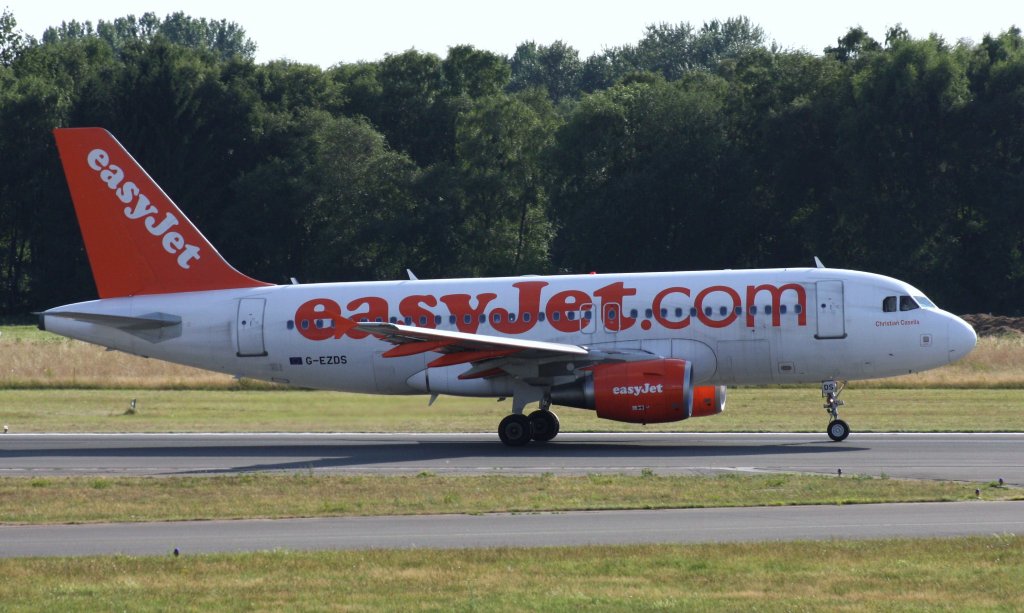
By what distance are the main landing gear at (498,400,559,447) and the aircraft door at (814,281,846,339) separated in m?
6.27

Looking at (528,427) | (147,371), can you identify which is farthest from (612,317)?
(147,371)

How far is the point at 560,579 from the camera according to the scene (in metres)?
15.3

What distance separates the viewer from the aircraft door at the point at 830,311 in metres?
31.0

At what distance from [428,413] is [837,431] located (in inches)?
381

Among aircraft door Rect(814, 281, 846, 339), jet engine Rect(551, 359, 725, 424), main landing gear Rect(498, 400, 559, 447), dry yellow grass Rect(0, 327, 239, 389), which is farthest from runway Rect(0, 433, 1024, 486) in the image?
dry yellow grass Rect(0, 327, 239, 389)

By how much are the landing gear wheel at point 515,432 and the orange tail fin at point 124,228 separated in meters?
8.36

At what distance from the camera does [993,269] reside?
248 ft

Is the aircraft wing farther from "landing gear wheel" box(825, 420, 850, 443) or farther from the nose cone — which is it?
the nose cone

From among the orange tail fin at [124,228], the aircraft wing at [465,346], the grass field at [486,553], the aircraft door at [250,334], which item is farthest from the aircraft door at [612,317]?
the orange tail fin at [124,228]

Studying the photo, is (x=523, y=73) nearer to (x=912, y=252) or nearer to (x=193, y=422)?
(x=912, y=252)

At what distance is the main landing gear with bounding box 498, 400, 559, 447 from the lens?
30.9 metres

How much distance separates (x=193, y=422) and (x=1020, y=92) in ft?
181

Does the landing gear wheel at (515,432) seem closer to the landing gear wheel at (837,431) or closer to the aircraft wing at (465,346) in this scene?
the aircraft wing at (465,346)

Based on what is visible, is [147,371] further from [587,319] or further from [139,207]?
[587,319]
